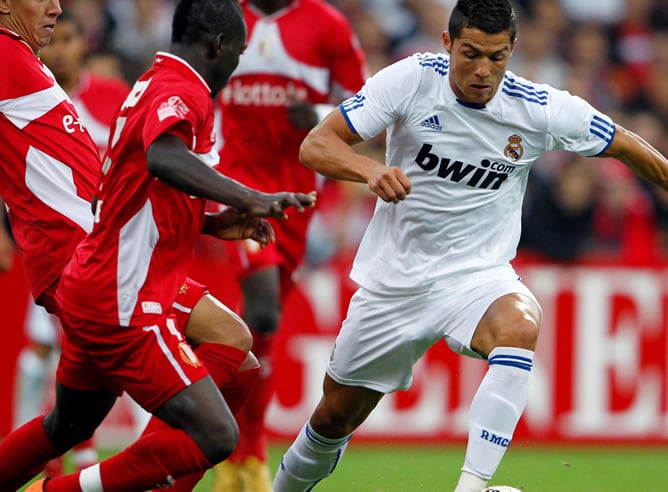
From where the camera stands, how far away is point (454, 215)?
20.6 feet

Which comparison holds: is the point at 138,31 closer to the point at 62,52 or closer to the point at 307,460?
the point at 62,52

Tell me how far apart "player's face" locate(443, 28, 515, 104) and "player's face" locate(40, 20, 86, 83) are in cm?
301

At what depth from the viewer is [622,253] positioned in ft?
40.6

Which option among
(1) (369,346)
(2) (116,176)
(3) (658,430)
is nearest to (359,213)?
(3) (658,430)

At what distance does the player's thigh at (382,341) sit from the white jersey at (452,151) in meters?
0.09

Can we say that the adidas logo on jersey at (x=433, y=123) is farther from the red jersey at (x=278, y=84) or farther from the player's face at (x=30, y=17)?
the red jersey at (x=278, y=84)

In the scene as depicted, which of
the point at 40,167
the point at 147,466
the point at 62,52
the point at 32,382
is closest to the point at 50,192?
the point at 40,167

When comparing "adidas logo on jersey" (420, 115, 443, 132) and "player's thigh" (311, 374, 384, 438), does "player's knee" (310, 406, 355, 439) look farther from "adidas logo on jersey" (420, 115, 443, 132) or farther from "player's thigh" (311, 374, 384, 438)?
"adidas logo on jersey" (420, 115, 443, 132)

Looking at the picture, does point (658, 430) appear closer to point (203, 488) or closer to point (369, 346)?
point (203, 488)

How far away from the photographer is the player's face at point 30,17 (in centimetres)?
605

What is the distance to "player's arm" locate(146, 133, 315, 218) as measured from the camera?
16.1ft

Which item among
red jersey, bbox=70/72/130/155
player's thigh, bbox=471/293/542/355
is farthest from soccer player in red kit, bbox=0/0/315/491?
red jersey, bbox=70/72/130/155

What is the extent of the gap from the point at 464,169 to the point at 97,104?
12.5 ft

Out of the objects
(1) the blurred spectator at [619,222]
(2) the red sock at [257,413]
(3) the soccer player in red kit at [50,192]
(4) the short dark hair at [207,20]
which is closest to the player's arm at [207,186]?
(4) the short dark hair at [207,20]
